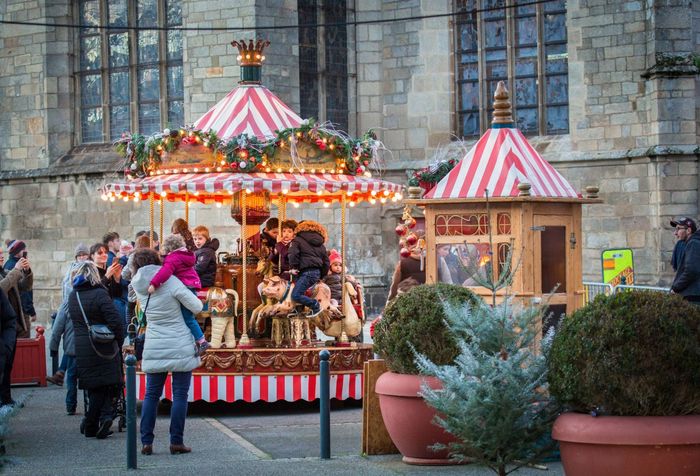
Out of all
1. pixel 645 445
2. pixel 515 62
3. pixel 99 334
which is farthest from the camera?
pixel 515 62

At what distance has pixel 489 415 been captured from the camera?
318 inches

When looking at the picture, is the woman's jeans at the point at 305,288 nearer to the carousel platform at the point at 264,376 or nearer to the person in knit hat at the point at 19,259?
the carousel platform at the point at 264,376

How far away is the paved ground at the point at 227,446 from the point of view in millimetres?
9773

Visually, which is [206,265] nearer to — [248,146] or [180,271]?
[248,146]

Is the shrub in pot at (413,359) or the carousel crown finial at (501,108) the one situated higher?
the carousel crown finial at (501,108)

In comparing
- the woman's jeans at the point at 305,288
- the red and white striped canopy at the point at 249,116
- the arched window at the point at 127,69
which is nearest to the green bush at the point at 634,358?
the woman's jeans at the point at 305,288

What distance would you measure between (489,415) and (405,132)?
17.3 m

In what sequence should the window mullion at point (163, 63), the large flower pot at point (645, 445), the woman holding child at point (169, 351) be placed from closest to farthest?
the large flower pot at point (645, 445)
the woman holding child at point (169, 351)
the window mullion at point (163, 63)

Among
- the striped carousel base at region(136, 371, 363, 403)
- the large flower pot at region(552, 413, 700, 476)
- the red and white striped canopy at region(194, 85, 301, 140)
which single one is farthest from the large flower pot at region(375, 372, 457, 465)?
the red and white striped canopy at region(194, 85, 301, 140)

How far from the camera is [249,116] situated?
15016 mm

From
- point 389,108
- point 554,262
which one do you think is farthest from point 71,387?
point 389,108

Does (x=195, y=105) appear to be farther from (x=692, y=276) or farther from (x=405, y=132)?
(x=692, y=276)

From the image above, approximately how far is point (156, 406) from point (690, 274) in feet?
19.5

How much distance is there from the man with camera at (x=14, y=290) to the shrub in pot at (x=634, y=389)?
20.5 ft
